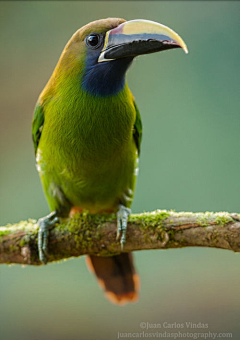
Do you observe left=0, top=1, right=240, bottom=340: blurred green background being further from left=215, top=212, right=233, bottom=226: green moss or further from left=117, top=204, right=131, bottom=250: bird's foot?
left=215, top=212, right=233, bottom=226: green moss

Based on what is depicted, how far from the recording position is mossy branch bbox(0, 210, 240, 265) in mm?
2724

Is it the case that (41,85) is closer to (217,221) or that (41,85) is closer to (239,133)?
(239,133)

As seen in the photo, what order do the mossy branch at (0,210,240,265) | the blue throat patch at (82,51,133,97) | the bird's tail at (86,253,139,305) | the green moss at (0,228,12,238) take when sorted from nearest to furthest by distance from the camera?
the mossy branch at (0,210,240,265) → the blue throat patch at (82,51,133,97) → the green moss at (0,228,12,238) → the bird's tail at (86,253,139,305)

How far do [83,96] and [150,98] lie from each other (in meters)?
2.68

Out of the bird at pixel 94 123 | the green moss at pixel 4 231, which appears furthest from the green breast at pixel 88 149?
the green moss at pixel 4 231

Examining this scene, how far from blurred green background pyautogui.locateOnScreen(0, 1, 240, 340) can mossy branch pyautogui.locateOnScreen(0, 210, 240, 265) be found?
5.50 feet

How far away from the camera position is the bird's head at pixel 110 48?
8.72 ft

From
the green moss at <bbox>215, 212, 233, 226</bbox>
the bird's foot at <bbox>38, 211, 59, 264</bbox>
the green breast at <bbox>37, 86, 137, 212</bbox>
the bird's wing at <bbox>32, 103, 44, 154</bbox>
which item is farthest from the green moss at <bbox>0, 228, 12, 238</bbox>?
the green moss at <bbox>215, 212, 233, 226</bbox>

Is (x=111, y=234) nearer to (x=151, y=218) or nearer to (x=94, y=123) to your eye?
(x=151, y=218)

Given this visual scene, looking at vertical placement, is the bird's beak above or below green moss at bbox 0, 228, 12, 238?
above

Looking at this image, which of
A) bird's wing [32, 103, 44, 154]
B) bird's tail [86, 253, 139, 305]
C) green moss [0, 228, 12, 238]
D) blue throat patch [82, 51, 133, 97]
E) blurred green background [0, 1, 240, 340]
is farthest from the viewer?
blurred green background [0, 1, 240, 340]

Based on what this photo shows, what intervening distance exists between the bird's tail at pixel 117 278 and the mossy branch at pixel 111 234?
43 cm

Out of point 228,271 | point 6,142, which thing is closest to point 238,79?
point 228,271

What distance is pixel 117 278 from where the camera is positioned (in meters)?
3.67
